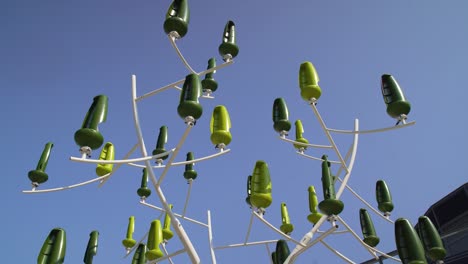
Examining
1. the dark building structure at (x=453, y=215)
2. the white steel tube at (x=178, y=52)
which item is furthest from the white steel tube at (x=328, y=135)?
the dark building structure at (x=453, y=215)

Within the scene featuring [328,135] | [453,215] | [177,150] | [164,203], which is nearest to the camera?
[177,150]

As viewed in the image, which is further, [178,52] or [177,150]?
[178,52]

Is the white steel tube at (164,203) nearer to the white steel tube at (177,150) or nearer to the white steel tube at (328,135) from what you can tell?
the white steel tube at (177,150)

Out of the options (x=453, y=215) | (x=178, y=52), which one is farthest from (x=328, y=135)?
(x=453, y=215)

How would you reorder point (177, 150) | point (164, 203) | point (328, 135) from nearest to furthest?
point (177, 150), point (164, 203), point (328, 135)

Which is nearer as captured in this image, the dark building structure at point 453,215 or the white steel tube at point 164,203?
the white steel tube at point 164,203

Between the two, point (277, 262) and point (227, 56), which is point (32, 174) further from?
point (277, 262)

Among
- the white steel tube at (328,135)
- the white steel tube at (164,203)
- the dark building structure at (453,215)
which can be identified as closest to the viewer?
the white steel tube at (164,203)

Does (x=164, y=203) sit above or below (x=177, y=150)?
below

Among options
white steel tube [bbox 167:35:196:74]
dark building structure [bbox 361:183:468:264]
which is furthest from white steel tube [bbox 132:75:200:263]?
dark building structure [bbox 361:183:468:264]

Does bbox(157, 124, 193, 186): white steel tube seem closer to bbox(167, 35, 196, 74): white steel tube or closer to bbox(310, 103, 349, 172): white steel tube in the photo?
bbox(167, 35, 196, 74): white steel tube

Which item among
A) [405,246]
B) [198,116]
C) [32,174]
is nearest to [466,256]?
[405,246]

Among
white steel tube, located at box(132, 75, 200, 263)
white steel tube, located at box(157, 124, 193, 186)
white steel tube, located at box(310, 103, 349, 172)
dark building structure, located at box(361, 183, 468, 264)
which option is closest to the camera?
white steel tube, located at box(157, 124, 193, 186)

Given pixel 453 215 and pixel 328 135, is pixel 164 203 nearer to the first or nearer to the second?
pixel 328 135
